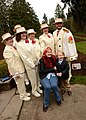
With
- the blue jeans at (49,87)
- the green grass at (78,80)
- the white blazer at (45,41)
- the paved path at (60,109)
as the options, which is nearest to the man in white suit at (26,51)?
the white blazer at (45,41)

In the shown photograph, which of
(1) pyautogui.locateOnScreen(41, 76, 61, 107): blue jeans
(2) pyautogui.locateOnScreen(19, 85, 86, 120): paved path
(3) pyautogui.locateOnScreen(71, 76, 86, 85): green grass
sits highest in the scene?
(1) pyautogui.locateOnScreen(41, 76, 61, 107): blue jeans

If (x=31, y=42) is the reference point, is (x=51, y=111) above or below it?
below

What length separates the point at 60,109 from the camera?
5395 millimetres

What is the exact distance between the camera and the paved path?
16.6 feet

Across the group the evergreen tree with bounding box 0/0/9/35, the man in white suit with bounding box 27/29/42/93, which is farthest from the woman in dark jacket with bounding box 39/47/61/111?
the evergreen tree with bounding box 0/0/9/35

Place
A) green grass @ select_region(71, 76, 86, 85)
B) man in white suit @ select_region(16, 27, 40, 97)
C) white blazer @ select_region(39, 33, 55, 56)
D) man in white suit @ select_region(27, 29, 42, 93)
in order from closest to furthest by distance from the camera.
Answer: man in white suit @ select_region(16, 27, 40, 97) → man in white suit @ select_region(27, 29, 42, 93) → white blazer @ select_region(39, 33, 55, 56) → green grass @ select_region(71, 76, 86, 85)

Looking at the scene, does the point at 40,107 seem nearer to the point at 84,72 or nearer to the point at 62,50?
the point at 62,50

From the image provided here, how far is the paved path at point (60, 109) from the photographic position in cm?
506

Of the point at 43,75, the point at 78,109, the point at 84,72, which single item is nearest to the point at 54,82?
the point at 43,75

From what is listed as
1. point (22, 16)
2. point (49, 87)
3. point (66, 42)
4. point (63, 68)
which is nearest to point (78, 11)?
point (22, 16)

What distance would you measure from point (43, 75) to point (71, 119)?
1.32 metres

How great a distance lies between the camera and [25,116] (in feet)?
17.3

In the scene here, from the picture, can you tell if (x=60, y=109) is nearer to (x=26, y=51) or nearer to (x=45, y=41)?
(x=26, y=51)

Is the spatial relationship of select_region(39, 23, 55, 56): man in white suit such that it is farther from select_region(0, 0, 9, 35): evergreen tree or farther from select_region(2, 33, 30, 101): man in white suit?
select_region(0, 0, 9, 35): evergreen tree
